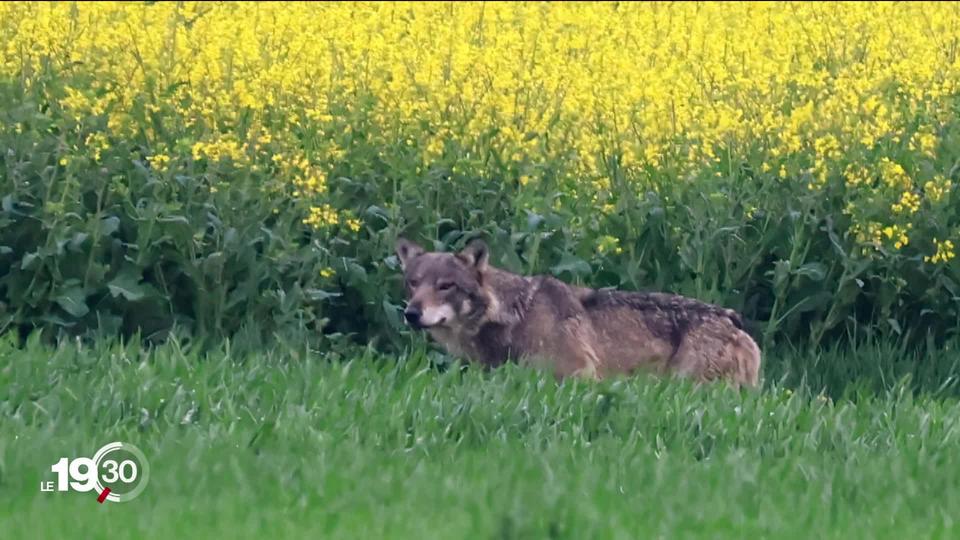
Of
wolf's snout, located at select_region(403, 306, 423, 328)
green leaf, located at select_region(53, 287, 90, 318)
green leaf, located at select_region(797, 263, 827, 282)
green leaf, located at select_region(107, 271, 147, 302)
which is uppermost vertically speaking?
wolf's snout, located at select_region(403, 306, 423, 328)

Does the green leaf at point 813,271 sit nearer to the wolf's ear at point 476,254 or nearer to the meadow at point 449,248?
the meadow at point 449,248

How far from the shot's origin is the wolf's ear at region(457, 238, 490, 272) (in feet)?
32.3

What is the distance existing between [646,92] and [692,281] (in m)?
1.98

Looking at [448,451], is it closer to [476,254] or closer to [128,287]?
[476,254]

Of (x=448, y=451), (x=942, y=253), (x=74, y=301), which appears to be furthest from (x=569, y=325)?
(x=74, y=301)

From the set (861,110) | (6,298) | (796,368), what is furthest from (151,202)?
(861,110)

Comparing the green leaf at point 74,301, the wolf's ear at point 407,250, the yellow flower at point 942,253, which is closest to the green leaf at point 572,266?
the wolf's ear at point 407,250

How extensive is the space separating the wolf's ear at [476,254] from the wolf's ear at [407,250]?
24 centimetres

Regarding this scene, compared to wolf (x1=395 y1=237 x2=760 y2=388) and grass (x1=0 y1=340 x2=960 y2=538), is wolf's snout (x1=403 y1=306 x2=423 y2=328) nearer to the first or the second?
wolf (x1=395 y1=237 x2=760 y2=388)

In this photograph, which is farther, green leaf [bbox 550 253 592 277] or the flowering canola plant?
the flowering canola plant

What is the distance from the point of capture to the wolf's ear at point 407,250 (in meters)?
10.1

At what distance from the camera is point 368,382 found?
886cm

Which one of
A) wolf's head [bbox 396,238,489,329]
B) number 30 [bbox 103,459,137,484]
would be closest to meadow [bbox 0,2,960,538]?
number 30 [bbox 103,459,137,484]

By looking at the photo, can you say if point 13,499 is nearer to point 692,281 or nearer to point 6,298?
point 6,298
